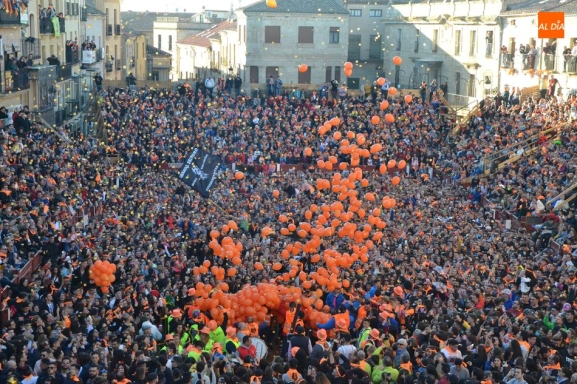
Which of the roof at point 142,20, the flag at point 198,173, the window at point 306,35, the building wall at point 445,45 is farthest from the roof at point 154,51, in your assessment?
the flag at point 198,173

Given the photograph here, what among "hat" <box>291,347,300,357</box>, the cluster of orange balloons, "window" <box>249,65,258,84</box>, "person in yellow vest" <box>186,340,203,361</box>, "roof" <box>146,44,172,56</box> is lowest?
"hat" <box>291,347,300,357</box>

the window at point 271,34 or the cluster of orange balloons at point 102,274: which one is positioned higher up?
the window at point 271,34

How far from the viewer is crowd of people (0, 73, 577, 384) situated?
45.1 feet

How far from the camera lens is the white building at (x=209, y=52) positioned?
57.1 metres

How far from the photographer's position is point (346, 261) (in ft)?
67.9

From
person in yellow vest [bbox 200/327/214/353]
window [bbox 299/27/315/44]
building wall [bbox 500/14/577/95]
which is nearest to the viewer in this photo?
person in yellow vest [bbox 200/327/214/353]

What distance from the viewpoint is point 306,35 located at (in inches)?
2056

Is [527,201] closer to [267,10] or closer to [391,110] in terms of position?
[391,110]

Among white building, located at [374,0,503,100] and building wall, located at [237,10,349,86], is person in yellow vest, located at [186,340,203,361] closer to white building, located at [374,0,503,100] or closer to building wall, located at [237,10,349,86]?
white building, located at [374,0,503,100]

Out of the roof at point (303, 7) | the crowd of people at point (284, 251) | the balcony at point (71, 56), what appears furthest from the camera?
the roof at point (303, 7)

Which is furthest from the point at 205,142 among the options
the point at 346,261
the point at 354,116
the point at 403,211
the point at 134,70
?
the point at 134,70

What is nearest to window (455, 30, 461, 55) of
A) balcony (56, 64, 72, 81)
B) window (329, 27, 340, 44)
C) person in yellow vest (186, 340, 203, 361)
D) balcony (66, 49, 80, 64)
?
window (329, 27, 340, 44)

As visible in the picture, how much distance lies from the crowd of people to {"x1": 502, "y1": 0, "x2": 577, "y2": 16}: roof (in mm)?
A: 4463

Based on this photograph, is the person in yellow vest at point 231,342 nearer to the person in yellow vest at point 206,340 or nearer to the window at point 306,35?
the person in yellow vest at point 206,340
